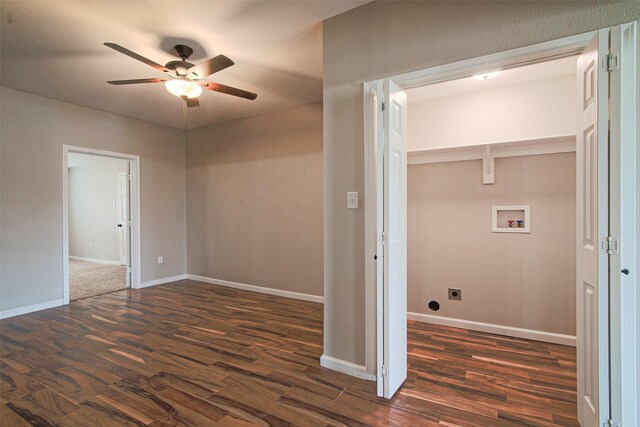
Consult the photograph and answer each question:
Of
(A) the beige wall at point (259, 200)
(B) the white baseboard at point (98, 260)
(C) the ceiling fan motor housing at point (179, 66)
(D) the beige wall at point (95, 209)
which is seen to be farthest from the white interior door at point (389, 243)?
(B) the white baseboard at point (98, 260)

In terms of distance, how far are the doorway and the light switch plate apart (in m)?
0.12

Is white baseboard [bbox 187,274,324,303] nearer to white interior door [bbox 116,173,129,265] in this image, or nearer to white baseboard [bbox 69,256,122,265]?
white interior door [bbox 116,173,129,265]

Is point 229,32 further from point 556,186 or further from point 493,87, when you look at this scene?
point 556,186

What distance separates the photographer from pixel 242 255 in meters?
4.97

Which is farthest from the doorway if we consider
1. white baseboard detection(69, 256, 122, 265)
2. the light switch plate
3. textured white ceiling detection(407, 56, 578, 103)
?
white baseboard detection(69, 256, 122, 265)

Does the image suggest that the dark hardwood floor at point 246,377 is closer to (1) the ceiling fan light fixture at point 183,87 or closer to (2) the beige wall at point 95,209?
(1) the ceiling fan light fixture at point 183,87

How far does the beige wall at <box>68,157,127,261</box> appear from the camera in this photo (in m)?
7.45

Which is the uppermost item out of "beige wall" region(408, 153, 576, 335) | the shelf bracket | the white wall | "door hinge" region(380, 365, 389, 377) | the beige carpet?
the white wall

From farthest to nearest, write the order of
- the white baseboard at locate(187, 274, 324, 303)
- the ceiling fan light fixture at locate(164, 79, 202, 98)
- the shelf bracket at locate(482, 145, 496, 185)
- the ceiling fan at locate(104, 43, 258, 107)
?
the white baseboard at locate(187, 274, 324, 303) < the shelf bracket at locate(482, 145, 496, 185) < the ceiling fan light fixture at locate(164, 79, 202, 98) < the ceiling fan at locate(104, 43, 258, 107)

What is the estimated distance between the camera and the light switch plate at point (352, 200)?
230 cm

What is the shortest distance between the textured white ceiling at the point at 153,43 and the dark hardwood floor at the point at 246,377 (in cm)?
274

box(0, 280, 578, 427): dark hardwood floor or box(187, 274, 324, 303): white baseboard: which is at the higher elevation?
box(187, 274, 324, 303): white baseboard

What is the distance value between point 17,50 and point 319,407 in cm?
399

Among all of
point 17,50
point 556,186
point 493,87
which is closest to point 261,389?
point 556,186
